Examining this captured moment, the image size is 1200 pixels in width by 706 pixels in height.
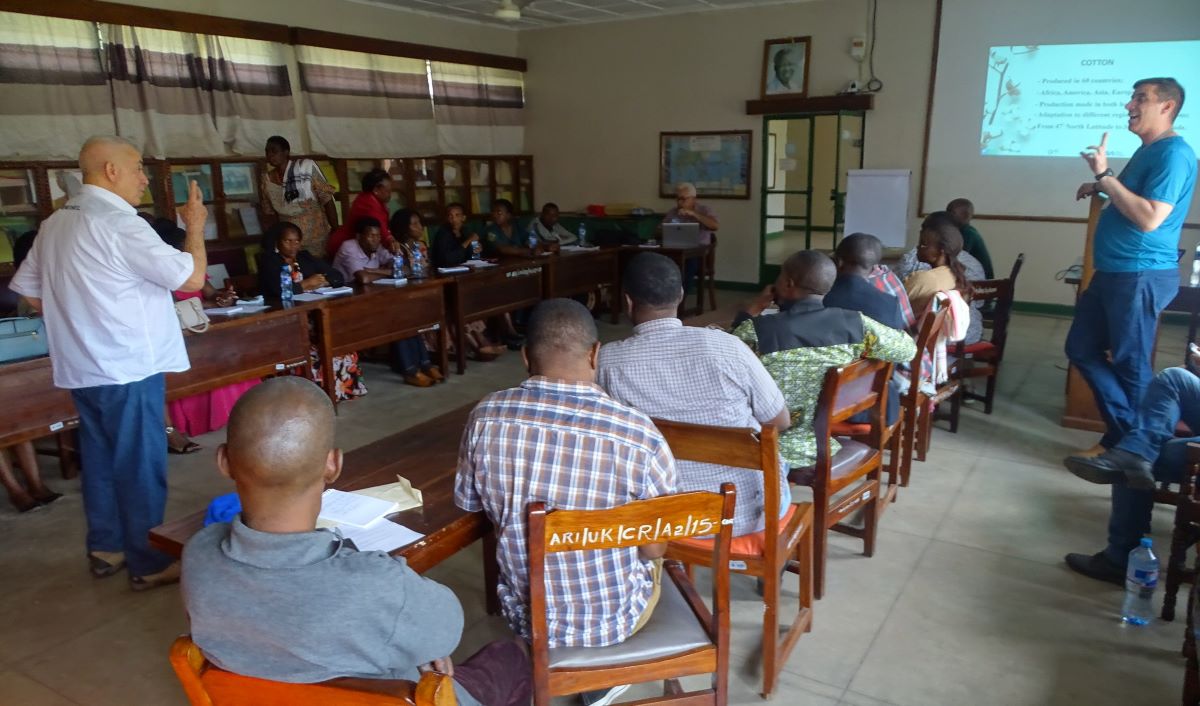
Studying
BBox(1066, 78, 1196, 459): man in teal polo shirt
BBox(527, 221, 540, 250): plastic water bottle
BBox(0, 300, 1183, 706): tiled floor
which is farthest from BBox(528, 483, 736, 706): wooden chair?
BBox(527, 221, 540, 250): plastic water bottle

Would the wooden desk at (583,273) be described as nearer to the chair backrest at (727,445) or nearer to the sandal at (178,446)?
the sandal at (178,446)

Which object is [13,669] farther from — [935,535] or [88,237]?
[935,535]

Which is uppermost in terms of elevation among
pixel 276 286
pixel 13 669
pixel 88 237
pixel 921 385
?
pixel 88 237

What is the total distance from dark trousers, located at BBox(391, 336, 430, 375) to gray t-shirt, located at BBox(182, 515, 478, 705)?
4.17 m

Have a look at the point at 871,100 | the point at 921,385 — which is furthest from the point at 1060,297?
the point at 921,385

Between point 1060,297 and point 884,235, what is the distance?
5.25ft


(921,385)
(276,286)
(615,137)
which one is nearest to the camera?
(921,385)

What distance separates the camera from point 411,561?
1.56 m

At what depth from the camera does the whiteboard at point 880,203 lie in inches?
292

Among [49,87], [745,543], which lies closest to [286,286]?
[49,87]

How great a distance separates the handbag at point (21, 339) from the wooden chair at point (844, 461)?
3.00 m

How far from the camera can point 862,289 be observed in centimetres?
307

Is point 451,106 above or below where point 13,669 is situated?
above

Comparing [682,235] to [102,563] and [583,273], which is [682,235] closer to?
[583,273]
